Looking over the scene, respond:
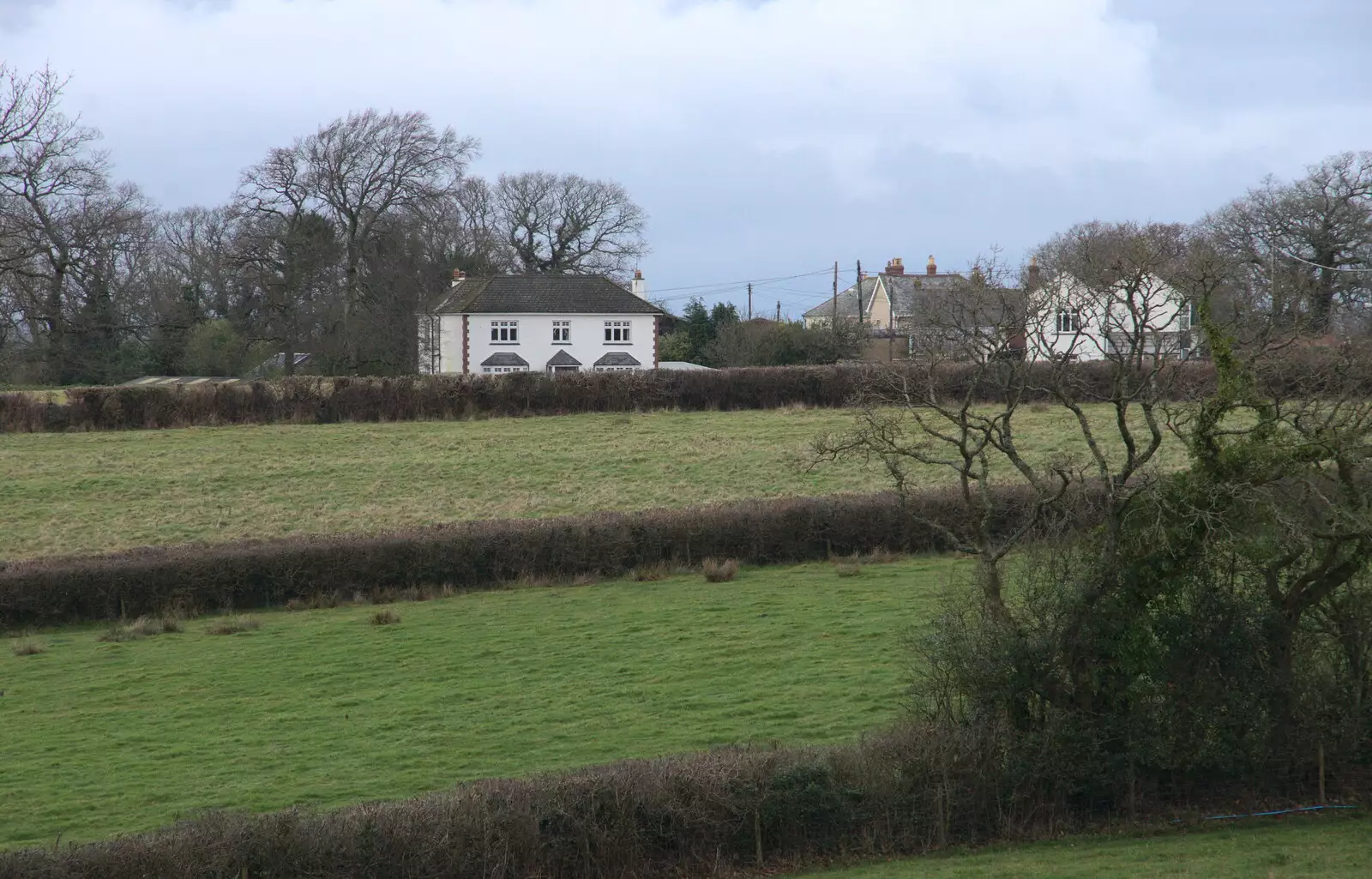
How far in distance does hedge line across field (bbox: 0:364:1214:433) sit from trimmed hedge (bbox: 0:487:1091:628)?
1378 cm

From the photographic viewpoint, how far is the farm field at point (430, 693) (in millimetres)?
12969

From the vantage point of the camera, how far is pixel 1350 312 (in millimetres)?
35125

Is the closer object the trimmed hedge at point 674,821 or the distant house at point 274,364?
the trimmed hedge at point 674,821

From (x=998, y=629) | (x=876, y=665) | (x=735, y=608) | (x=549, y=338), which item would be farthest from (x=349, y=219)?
(x=998, y=629)

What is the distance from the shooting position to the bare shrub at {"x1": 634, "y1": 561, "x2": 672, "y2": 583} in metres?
23.5

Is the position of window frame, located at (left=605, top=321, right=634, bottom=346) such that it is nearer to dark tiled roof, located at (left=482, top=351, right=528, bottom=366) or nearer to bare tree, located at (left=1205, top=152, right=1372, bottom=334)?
dark tiled roof, located at (left=482, top=351, right=528, bottom=366)

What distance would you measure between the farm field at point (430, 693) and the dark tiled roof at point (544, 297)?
42.6 m

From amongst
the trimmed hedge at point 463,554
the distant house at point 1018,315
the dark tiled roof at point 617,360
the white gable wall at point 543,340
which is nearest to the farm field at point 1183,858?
the distant house at point 1018,315

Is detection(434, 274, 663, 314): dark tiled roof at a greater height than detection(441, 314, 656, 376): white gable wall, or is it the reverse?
detection(434, 274, 663, 314): dark tiled roof

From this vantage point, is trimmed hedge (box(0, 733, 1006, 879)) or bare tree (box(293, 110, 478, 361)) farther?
Answer: bare tree (box(293, 110, 478, 361))

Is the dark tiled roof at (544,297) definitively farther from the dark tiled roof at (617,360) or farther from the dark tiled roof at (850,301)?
the dark tiled roof at (850,301)

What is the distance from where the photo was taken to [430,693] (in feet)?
53.8

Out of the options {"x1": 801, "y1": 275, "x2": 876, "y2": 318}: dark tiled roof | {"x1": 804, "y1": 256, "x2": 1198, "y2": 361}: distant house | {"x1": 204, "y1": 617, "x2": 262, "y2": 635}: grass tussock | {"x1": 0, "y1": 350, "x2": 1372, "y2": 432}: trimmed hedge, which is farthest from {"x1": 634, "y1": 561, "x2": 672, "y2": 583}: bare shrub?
{"x1": 801, "y1": 275, "x2": 876, "y2": 318}: dark tiled roof

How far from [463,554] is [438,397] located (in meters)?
18.8
